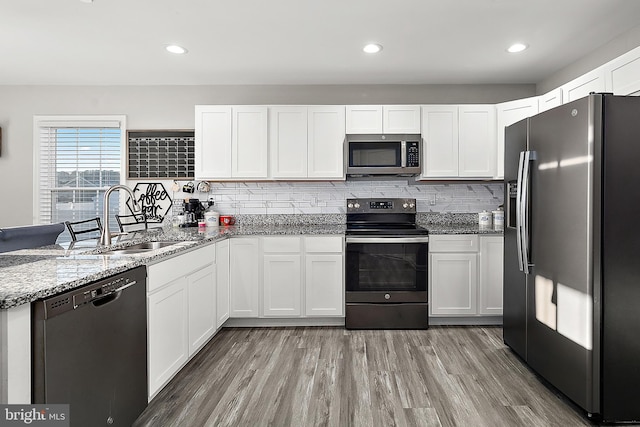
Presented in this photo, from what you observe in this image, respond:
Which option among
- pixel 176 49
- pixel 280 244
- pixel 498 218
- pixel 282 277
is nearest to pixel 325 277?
pixel 282 277

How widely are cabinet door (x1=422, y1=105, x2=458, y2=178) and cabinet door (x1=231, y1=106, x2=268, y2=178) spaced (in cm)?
161

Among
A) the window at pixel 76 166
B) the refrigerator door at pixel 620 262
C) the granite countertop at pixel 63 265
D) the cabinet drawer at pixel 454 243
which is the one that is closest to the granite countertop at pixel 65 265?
the granite countertop at pixel 63 265

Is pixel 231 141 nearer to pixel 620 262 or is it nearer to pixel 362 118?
pixel 362 118

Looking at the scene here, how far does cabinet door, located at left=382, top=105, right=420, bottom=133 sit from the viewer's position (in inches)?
143

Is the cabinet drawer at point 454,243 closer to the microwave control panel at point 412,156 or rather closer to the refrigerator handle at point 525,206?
the microwave control panel at point 412,156

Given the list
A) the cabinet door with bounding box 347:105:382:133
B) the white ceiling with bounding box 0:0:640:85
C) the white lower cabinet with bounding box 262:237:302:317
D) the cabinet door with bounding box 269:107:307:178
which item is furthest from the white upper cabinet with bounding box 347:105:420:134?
the white lower cabinet with bounding box 262:237:302:317

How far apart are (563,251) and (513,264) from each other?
611 mm

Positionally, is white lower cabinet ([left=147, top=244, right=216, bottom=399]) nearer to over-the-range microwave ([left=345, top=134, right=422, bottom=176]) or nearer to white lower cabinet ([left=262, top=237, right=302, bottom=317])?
white lower cabinet ([left=262, top=237, right=302, bottom=317])

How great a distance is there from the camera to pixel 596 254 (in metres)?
1.86

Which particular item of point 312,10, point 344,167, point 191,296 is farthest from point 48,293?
point 344,167

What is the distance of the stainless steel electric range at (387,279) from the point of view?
3.33 m

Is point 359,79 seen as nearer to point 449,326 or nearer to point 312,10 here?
point 312,10

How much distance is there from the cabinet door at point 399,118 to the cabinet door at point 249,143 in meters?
1.21

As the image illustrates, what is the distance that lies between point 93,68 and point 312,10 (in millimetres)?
2428
